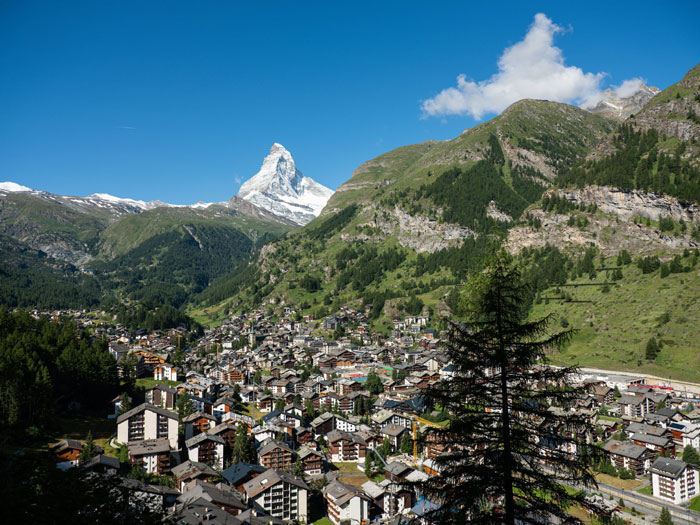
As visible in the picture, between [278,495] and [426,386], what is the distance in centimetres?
4255

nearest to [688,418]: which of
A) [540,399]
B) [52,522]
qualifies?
[540,399]

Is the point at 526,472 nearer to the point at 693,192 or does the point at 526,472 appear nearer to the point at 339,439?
the point at 339,439

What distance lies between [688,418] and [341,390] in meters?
61.3

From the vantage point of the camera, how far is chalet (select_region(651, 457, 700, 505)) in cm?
4884

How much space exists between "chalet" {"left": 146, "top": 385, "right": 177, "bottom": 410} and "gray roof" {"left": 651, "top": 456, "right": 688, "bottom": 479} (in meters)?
70.8

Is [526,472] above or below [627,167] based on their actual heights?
below

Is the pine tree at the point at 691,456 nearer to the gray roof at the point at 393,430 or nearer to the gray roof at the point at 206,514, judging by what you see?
the gray roof at the point at 393,430

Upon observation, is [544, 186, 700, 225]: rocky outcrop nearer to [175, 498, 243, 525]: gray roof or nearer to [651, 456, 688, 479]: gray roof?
[651, 456, 688, 479]: gray roof

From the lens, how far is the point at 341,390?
301 feet

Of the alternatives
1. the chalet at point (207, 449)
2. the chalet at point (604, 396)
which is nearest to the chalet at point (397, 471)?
the chalet at point (207, 449)

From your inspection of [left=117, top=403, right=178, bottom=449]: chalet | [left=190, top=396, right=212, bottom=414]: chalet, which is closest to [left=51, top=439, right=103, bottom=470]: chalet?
[left=117, top=403, right=178, bottom=449]: chalet

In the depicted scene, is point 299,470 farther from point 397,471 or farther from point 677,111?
point 677,111

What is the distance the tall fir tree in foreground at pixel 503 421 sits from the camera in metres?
10.1

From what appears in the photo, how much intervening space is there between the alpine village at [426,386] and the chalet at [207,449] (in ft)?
0.73
